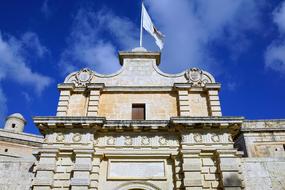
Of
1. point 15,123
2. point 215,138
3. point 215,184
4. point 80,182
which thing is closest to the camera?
point 80,182

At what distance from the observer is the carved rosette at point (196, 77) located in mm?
13875

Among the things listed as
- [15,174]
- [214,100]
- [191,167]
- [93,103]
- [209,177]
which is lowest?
[209,177]

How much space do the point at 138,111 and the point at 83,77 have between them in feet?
10.7

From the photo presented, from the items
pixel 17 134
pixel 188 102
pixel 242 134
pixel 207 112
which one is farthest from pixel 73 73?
pixel 17 134

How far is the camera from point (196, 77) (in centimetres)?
1408

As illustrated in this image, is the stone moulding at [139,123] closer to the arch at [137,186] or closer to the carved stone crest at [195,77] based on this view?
the arch at [137,186]

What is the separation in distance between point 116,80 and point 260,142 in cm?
1105

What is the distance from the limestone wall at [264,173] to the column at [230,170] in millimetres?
1205

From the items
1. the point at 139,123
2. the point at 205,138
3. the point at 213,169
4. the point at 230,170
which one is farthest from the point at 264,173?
the point at 139,123

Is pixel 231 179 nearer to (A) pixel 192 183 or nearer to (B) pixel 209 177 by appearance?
(B) pixel 209 177

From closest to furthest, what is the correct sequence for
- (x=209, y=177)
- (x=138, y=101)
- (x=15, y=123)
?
(x=209, y=177) → (x=138, y=101) → (x=15, y=123)

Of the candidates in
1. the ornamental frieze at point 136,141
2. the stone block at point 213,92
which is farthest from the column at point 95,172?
the stone block at point 213,92

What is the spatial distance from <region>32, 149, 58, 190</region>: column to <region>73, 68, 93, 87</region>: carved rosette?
3674 millimetres

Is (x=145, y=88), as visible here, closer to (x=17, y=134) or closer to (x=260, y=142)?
(x=260, y=142)
